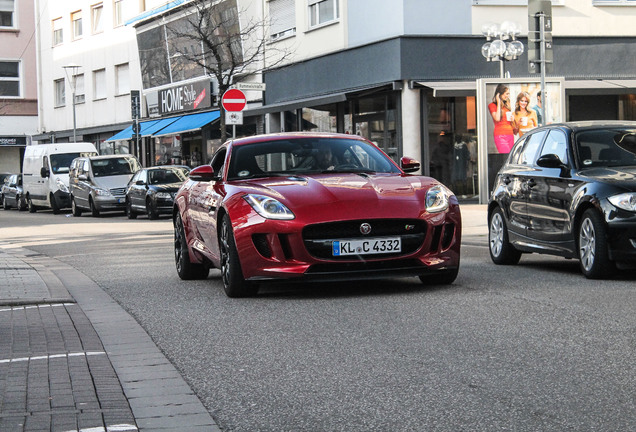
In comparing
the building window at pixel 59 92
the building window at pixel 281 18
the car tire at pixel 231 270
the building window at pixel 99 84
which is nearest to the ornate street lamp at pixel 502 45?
the building window at pixel 281 18

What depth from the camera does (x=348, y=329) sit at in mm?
7391

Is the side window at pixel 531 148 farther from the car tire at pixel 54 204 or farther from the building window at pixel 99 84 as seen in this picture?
the building window at pixel 99 84

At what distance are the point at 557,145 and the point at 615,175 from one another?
3.94 feet

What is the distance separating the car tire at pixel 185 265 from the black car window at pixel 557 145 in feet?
12.4

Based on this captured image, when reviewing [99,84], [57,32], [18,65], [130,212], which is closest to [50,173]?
[130,212]

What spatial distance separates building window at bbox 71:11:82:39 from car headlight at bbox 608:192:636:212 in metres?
48.3

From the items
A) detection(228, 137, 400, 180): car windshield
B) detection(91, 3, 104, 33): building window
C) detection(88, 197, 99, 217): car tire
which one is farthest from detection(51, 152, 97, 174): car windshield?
detection(228, 137, 400, 180): car windshield

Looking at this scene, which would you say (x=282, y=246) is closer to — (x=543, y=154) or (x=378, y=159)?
(x=378, y=159)

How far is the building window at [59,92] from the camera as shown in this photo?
57.9 m

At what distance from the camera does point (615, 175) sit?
1031 centimetres

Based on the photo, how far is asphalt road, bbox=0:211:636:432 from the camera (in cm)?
489

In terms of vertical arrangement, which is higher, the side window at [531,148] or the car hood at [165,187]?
the side window at [531,148]

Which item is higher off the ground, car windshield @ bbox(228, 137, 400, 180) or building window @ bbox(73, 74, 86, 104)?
building window @ bbox(73, 74, 86, 104)

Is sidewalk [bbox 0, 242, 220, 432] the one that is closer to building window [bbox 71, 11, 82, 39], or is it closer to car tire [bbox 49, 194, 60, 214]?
car tire [bbox 49, 194, 60, 214]
